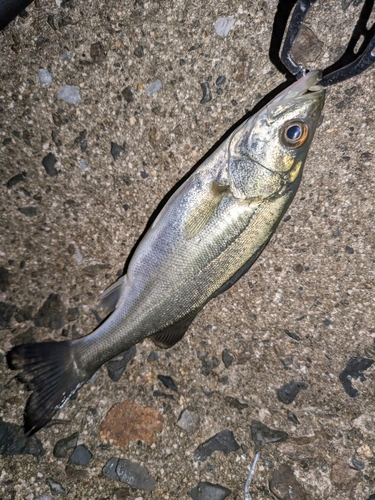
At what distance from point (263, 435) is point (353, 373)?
796 mm

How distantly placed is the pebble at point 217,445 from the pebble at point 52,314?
1346 millimetres

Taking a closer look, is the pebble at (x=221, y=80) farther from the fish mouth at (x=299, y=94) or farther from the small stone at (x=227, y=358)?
the small stone at (x=227, y=358)

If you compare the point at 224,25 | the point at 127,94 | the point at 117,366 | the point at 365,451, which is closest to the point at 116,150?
the point at 127,94

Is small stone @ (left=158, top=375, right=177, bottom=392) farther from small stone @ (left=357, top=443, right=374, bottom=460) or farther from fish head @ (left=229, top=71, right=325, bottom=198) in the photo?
fish head @ (left=229, top=71, right=325, bottom=198)

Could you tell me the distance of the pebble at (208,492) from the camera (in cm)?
257

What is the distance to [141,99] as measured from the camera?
2447mm

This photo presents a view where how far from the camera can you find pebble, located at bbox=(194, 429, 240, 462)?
2.64m

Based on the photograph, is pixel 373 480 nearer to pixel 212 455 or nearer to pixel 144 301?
pixel 212 455

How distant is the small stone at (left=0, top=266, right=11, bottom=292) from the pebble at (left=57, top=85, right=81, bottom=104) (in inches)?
48.0

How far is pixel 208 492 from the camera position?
8.44 feet

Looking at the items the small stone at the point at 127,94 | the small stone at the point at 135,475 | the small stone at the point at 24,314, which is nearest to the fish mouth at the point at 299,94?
the small stone at the point at 127,94

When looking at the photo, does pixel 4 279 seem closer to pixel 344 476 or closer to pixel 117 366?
pixel 117 366

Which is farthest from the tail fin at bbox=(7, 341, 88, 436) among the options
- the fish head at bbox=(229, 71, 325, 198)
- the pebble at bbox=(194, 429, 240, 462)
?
the fish head at bbox=(229, 71, 325, 198)

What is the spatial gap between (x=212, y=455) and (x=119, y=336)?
1.20m
